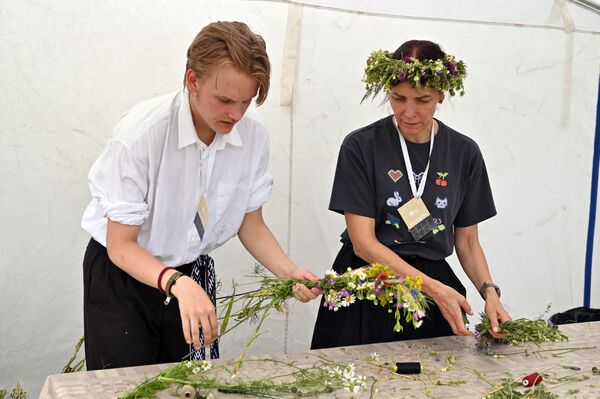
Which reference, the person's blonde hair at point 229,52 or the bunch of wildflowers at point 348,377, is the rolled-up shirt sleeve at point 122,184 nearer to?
the person's blonde hair at point 229,52

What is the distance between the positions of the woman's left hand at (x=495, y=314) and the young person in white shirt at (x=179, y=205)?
0.65 meters

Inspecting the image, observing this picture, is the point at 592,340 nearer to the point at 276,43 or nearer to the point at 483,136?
the point at 483,136

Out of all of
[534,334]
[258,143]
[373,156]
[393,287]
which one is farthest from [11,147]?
[534,334]

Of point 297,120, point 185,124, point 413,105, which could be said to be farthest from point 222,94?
point 297,120

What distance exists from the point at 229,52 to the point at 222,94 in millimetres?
114

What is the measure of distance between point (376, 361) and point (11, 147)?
5.46 feet

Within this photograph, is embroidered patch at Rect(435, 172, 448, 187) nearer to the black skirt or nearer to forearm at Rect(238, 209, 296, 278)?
the black skirt

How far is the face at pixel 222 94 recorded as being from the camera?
2311 mm

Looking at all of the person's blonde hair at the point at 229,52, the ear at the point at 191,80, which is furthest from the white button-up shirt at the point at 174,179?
the person's blonde hair at the point at 229,52

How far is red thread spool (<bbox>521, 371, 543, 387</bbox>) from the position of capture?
7.79ft

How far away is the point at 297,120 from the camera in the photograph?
12.3ft

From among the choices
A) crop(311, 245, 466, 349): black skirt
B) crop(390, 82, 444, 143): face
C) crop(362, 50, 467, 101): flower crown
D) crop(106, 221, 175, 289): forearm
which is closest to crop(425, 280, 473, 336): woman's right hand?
crop(311, 245, 466, 349): black skirt

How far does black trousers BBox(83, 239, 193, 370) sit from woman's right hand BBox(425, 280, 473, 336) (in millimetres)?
835

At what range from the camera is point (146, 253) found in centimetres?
237
